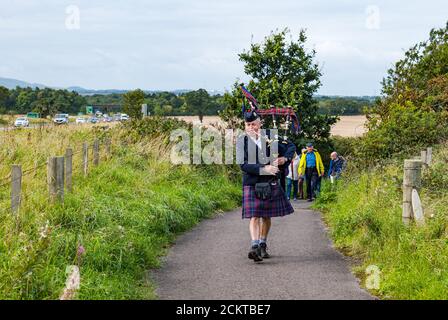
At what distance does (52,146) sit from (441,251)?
9157 mm

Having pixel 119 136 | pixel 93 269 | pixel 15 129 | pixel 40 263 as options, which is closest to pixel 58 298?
pixel 40 263

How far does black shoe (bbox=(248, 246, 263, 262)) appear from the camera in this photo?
7.88 m

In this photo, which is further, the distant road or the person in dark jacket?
the distant road

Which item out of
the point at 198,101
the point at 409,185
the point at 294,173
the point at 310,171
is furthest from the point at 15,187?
the point at 198,101

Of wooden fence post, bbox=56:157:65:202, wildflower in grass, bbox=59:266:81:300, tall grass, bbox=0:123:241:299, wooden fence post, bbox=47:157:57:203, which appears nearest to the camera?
wildflower in grass, bbox=59:266:81:300

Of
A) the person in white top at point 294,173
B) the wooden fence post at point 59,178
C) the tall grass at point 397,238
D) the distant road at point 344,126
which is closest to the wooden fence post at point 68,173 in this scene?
the wooden fence post at point 59,178

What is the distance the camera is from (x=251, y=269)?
7555 millimetres

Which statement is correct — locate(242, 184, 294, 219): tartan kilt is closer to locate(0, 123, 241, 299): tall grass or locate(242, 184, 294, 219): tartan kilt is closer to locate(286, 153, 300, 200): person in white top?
locate(0, 123, 241, 299): tall grass

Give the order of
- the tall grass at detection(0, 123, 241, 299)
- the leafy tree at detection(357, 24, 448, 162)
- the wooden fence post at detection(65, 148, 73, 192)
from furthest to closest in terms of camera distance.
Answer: the leafy tree at detection(357, 24, 448, 162) < the wooden fence post at detection(65, 148, 73, 192) < the tall grass at detection(0, 123, 241, 299)

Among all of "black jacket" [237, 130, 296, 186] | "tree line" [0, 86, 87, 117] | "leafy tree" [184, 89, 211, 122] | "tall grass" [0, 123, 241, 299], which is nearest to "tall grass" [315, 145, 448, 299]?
"black jacket" [237, 130, 296, 186]

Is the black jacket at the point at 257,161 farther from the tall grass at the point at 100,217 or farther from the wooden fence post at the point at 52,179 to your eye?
the wooden fence post at the point at 52,179

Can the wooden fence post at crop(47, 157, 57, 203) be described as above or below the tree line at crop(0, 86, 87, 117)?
below

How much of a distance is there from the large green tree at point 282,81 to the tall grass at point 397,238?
14.1m
